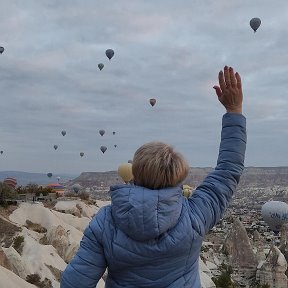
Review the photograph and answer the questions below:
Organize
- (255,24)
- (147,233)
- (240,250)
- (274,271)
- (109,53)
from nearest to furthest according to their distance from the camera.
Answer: (147,233), (255,24), (109,53), (274,271), (240,250)

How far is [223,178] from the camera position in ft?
5.65

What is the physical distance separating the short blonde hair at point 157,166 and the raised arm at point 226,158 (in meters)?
0.15

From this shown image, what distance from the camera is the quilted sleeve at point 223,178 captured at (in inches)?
65.0

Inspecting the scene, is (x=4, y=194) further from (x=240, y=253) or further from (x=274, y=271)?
(x=240, y=253)

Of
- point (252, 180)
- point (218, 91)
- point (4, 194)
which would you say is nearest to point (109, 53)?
point (4, 194)

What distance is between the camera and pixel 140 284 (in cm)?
156

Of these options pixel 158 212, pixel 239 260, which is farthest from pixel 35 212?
pixel 158 212

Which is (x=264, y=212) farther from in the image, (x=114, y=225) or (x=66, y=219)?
(x=114, y=225)

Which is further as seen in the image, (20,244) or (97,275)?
(20,244)

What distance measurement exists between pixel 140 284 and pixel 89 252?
0.19m

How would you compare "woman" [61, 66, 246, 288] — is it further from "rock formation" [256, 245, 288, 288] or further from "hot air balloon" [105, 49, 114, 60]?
"rock formation" [256, 245, 288, 288]

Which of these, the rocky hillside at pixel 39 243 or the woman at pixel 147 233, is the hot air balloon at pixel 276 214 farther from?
the woman at pixel 147 233

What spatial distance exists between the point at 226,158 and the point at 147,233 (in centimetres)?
43

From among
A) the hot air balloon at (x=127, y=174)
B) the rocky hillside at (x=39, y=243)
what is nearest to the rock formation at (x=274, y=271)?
the rocky hillside at (x=39, y=243)
